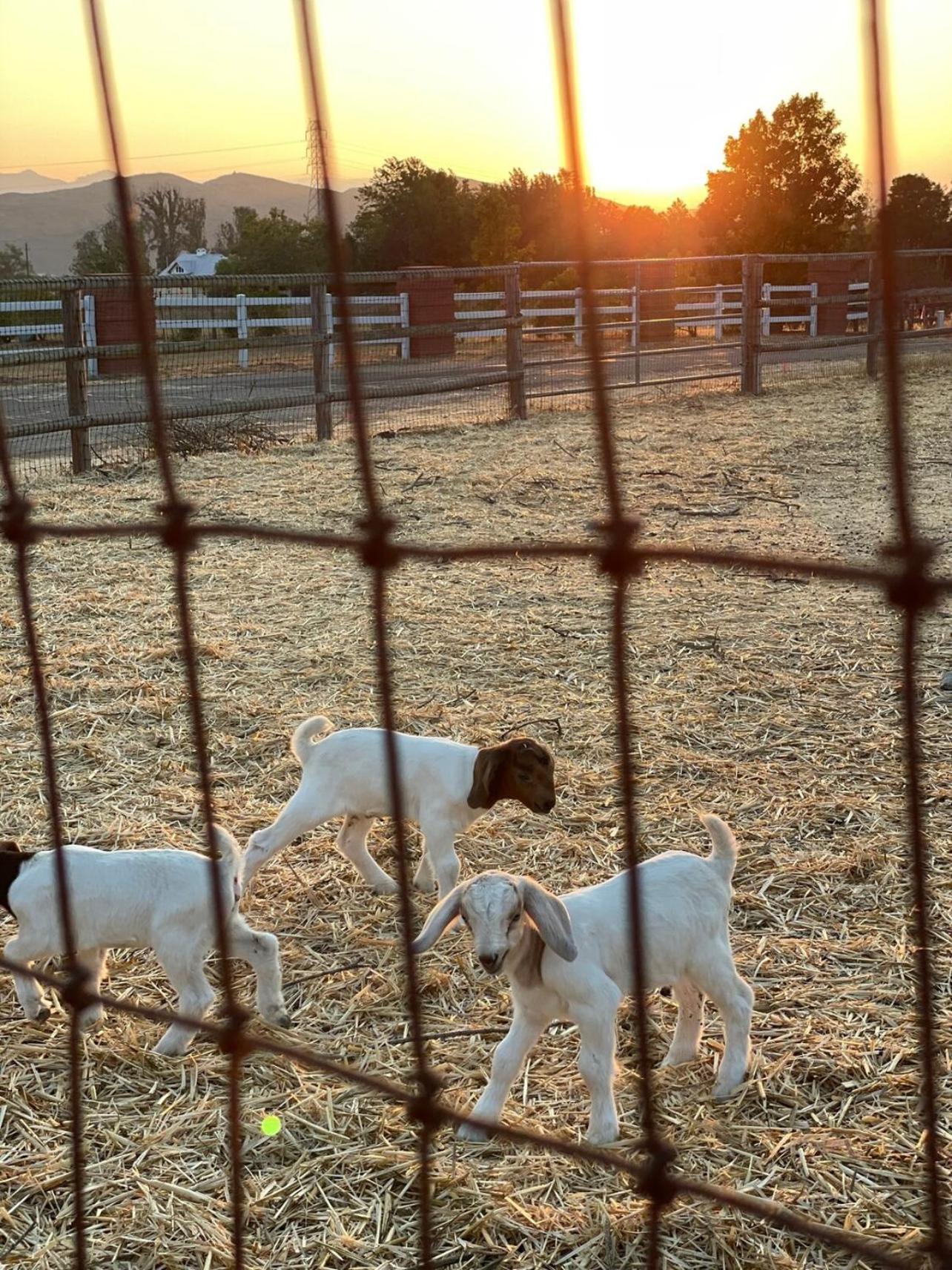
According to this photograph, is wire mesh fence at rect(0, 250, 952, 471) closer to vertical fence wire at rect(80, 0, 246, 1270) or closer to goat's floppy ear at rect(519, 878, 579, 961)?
goat's floppy ear at rect(519, 878, 579, 961)

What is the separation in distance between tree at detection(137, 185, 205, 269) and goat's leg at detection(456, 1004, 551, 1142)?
2011 centimetres

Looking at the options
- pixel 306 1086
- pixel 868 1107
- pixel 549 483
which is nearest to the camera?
pixel 868 1107

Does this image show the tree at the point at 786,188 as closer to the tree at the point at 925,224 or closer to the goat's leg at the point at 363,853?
the tree at the point at 925,224

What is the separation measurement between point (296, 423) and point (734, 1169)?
1131cm

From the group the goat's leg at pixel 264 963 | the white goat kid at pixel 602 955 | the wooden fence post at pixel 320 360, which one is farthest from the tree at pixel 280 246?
the white goat kid at pixel 602 955

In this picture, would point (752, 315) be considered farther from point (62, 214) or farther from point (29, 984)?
point (62, 214)

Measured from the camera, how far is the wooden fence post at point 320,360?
436 inches

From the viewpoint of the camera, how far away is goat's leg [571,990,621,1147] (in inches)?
84.7

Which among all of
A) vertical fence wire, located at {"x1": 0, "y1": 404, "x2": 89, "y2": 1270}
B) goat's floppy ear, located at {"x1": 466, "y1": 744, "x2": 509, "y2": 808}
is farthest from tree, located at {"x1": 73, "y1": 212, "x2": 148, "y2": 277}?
vertical fence wire, located at {"x1": 0, "y1": 404, "x2": 89, "y2": 1270}

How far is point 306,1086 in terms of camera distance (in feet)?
7.86

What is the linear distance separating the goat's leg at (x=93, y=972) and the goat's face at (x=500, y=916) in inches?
33.6

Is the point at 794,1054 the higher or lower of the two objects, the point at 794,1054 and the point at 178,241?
the lower

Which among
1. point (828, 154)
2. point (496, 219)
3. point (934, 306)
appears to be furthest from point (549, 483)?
point (934, 306)

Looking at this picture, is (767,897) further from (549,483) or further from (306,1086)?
(549,483)
